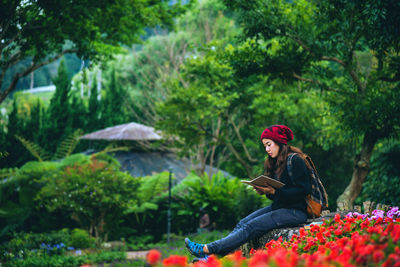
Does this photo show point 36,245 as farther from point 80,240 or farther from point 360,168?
point 360,168

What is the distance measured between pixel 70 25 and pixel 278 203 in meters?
6.41

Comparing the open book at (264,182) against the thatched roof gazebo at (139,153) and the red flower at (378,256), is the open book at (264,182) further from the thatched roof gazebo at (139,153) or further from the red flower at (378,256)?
the thatched roof gazebo at (139,153)

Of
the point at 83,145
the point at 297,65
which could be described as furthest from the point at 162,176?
the point at 83,145

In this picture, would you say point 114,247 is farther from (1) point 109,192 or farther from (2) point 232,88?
(2) point 232,88

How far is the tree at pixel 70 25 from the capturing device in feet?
23.1

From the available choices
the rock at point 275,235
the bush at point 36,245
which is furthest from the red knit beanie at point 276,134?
the bush at point 36,245

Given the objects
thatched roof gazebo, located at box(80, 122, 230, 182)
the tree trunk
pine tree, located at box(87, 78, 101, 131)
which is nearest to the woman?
the tree trunk

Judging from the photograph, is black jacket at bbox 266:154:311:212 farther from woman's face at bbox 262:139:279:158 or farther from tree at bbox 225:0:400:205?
tree at bbox 225:0:400:205

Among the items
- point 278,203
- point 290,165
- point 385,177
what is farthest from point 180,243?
point 290,165

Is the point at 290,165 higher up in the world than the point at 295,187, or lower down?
higher up

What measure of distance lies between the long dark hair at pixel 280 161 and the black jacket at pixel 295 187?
0.24 feet

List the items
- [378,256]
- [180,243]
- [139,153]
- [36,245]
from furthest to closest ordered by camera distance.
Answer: [139,153]
[180,243]
[36,245]
[378,256]

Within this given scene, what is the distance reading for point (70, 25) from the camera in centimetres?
852

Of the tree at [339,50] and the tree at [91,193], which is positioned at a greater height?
the tree at [339,50]
